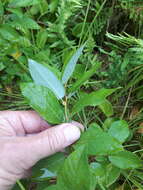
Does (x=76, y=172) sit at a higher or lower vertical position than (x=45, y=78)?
lower

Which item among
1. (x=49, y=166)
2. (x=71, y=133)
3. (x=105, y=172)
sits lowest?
(x=105, y=172)

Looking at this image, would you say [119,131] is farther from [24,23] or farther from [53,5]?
[53,5]

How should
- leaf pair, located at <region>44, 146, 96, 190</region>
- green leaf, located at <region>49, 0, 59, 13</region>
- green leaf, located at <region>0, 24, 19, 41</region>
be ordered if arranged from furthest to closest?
1. green leaf, located at <region>49, 0, 59, 13</region>
2. green leaf, located at <region>0, 24, 19, 41</region>
3. leaf pair, located at <region>44, 146, 96, 190</region>

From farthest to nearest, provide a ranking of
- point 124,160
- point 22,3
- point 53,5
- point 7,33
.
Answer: point 53,5 → point 7,33 → point 22,3 → point 124,160

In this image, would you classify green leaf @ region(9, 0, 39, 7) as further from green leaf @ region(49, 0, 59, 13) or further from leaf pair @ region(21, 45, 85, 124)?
leaf pair @ region(21, 45, 85, 124)

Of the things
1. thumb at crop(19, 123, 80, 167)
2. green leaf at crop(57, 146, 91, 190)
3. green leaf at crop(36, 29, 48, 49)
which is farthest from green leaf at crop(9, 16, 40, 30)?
green leaf at crop(57, 146, 91, 190)

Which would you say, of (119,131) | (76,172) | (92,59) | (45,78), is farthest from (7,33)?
(76,172)

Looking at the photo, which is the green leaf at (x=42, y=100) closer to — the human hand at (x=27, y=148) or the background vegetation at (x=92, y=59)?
the human hand at (x=27, y=148)
